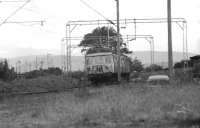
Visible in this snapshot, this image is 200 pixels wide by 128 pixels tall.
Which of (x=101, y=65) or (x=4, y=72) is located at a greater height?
(x=101, y=65)

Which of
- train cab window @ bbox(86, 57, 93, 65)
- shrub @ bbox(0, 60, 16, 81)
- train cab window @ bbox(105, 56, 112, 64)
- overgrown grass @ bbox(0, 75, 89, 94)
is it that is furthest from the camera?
shrub @ bbox(0, 60, 16, 81)

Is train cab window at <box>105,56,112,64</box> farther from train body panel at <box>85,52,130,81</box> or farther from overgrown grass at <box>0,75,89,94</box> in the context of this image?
overgrown grass at <box>0,75,89,94</box>

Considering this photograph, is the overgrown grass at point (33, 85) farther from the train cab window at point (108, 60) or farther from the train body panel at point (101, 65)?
the train cab window at point (108, 60)

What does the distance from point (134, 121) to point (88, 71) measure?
2458cm

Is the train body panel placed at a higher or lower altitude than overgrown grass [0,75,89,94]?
higher

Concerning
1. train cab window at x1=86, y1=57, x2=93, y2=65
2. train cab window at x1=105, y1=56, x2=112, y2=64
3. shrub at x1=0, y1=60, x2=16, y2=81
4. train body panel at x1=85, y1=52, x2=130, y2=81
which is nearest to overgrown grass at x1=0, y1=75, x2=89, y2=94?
train body panel at x1=85, y1=52, x2=130, y2=81

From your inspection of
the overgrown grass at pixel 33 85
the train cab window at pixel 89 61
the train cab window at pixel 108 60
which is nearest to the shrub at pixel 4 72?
the overgrown grass at pixel 33 85

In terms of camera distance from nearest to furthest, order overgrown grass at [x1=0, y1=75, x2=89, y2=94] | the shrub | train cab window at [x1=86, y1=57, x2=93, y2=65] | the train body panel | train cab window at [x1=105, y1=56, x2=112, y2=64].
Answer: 1. overgrown grass at [x1=0, y1=75, x2=89, y2=94]
2. the train body panel
3. train cab window at [x1=105, y1=56, x2=112, y2=64]
4. train cab window at [x1=86, y1=57, x2=93, y2=65]
5. the shrub

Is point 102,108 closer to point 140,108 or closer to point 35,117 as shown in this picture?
point 140,108

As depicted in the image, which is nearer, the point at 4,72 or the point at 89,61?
the point at 89,61

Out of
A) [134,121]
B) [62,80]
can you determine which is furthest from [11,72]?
[134,121]

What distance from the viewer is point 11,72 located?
4059cm

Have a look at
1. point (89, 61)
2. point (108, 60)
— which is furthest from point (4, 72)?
point (108, 60)

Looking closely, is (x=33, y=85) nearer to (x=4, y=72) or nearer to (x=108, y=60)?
(x=108, y=60)
